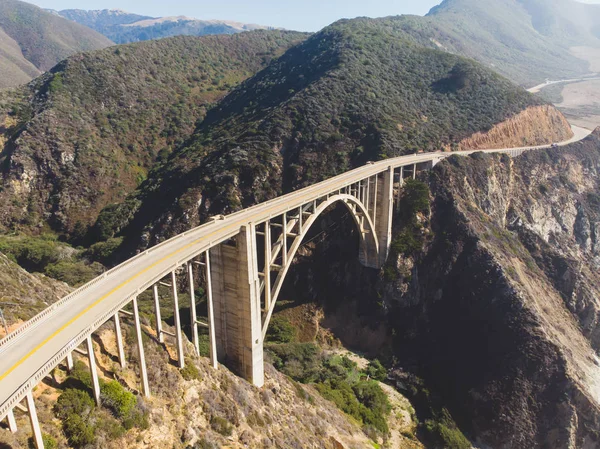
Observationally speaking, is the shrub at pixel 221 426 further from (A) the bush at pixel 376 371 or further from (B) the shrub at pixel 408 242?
(B) the shrub at pixel 408 242

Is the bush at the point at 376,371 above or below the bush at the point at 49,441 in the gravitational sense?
below

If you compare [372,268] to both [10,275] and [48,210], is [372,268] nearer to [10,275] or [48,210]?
[10,275]

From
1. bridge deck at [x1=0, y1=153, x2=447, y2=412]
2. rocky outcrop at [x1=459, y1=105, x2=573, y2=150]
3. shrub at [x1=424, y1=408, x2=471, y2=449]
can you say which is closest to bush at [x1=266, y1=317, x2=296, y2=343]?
shrub at [x1=424, y1=408, x2=471, y2=449]

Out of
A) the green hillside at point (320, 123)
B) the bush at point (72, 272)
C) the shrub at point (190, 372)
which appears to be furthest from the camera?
the green hillside at point (320, 123)

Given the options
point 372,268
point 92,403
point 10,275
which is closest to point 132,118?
point 372,268

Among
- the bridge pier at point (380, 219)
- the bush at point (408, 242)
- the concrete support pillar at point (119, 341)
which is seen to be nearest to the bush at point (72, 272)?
the concrete support pillar at point (119, 341)

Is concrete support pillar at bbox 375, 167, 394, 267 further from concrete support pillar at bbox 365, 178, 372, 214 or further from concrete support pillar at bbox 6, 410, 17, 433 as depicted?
concrete support pillar at bbox 6, 410, 17, 433

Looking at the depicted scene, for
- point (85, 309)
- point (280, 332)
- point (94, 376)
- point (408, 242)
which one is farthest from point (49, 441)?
point (408, 242)
